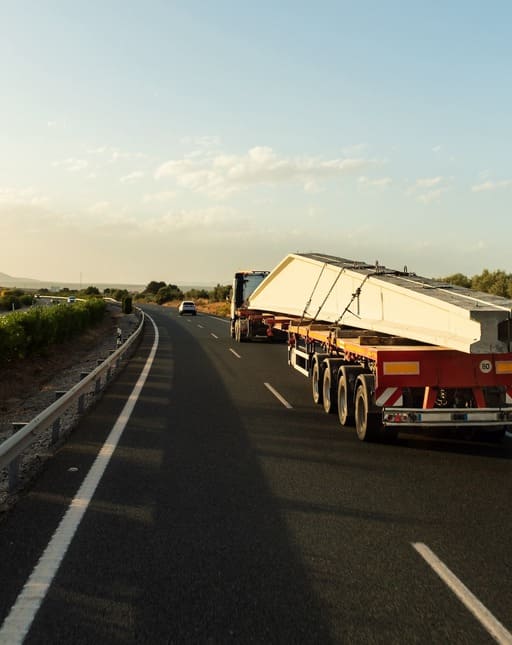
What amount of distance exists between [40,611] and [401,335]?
638 cm

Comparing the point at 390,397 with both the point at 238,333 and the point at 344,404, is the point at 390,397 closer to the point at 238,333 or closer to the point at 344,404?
the point at 344,404

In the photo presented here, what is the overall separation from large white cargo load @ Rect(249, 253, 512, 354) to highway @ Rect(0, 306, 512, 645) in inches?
61.5

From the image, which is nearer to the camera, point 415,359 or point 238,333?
point 415,359

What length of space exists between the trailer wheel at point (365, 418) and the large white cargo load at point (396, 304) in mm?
982

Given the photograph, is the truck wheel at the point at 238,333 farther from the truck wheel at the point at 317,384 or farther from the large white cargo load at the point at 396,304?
the truck wheel at the point at 317,384

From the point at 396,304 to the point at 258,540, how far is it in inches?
209

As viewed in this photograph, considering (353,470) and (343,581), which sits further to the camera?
(353,470)

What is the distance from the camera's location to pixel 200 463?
24.1 feet

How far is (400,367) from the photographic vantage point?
798cm

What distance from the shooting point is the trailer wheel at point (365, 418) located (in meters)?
8.45

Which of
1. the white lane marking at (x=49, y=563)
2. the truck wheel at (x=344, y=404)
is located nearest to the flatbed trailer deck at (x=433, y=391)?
the truck wheel at (x=344, y=404)

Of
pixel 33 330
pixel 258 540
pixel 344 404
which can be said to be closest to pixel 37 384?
pixel 33 330

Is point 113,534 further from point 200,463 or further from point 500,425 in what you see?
point 500,425

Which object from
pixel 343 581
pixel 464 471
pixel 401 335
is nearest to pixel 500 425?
pixel 464 471
